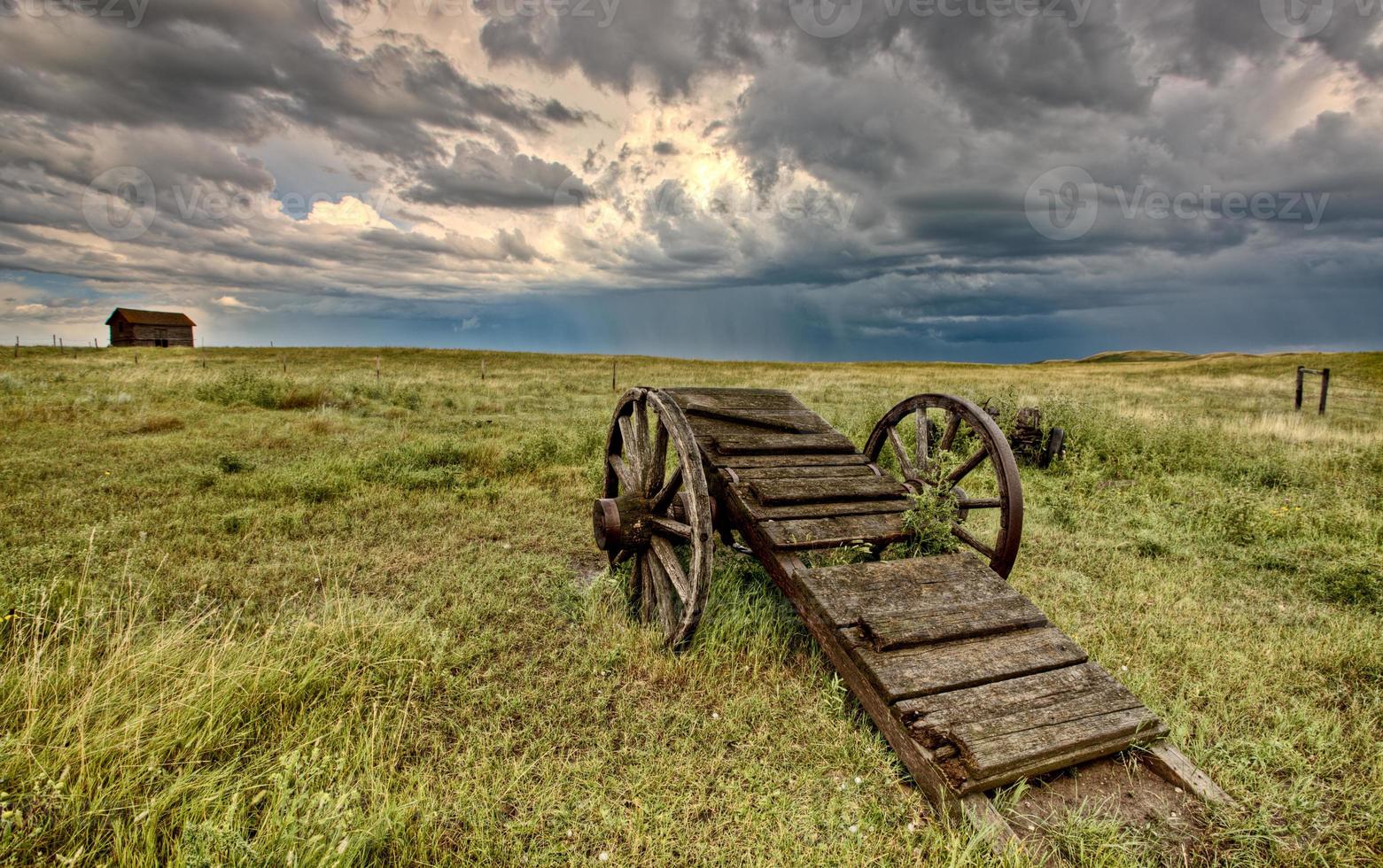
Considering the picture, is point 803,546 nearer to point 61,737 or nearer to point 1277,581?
point 61,737

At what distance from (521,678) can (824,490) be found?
2.33m

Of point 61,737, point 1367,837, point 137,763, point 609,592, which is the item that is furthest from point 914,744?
point 61,737

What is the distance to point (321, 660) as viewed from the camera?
3299mm

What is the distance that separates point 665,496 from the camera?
4375mm

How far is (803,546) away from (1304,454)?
1069cm

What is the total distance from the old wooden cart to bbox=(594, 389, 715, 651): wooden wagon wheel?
0.04 ft

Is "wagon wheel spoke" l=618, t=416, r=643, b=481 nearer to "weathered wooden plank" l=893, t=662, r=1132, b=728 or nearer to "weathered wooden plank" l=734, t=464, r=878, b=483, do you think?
"weathered wooden plank" l=734, t=464, r=878, b=483

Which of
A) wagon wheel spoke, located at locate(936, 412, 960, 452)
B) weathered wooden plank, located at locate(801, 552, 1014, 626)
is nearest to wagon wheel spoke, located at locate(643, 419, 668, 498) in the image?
weathered wooden plank, located at locate(801, 552, 1014, 626)

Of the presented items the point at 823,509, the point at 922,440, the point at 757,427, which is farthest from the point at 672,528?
the point at 922,440

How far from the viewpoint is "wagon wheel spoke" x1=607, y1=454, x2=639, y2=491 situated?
4.89m

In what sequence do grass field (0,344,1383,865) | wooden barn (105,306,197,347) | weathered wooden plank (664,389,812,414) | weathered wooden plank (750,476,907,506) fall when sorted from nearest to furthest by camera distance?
grass field (0,344,1383,865)
weathered wooden plank (750,476,907,506)
weathered wooden plank (664,389,812,414)
wooden barn (105,306,197,347)

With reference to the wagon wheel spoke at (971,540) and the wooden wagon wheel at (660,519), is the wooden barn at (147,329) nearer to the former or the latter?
the wooden wagon wheel at (660,519)

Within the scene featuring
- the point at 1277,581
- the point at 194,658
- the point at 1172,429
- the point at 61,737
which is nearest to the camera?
the point at 61,737

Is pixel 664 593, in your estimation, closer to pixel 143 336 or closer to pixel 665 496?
pixel 665 496
